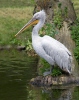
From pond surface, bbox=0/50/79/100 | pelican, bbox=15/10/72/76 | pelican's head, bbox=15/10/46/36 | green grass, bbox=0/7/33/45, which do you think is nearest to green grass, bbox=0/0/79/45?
green grass, bbox=0/7/33/45

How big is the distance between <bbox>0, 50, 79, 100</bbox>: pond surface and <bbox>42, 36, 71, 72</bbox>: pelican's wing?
73 centimetres

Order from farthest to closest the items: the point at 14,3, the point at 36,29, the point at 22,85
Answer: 1. the point at 14,3
2. the point at 36,29
3. the point at 22,85

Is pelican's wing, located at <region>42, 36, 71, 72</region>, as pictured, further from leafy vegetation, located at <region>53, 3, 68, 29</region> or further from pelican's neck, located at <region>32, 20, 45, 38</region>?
leafy vegetation, located at <region>53, 3, 68, 29</region>

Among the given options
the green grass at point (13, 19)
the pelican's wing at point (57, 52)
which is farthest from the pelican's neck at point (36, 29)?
the green grass at point (13, 19)

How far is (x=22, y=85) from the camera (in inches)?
485

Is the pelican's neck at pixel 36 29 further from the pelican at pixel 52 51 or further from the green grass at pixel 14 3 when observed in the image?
the green grass at pixel 14 3

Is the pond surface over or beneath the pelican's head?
beneath

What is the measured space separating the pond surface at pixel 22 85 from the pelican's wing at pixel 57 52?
725mm

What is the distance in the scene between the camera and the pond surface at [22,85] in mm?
10945

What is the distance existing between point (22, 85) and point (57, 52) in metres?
1.19

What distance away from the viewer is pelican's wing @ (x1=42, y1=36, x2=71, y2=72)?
12289mm

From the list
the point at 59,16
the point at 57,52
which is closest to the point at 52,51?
the point at 57,52

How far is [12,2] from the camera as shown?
94.8 ft

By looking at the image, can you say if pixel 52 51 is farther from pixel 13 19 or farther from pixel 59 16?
pixel 13 19
